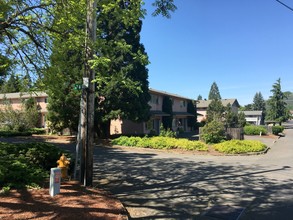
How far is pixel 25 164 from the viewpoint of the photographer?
32.0 ft

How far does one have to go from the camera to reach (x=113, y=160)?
17.3m

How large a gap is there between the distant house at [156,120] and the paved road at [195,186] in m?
16.3

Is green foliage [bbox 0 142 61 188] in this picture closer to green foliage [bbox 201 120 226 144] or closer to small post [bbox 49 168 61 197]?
small post [bbox 49 168 61 197]

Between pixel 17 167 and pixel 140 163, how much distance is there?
834 centimetres

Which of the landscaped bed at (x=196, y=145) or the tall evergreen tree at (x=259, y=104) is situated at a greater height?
the tall evergreen tree at (x=259, y=104)

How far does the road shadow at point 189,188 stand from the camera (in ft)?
27.0

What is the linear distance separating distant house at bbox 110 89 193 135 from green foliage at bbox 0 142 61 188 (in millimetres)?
21098

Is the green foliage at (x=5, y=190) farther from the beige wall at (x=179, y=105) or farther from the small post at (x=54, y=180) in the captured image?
the beige wall at (x=179, y=105)

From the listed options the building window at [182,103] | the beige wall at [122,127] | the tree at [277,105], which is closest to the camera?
the beige wall at [122,127]

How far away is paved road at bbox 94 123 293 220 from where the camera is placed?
324 inches

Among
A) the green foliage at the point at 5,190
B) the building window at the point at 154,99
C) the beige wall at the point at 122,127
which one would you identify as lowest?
the green foliage at the point at 5,190

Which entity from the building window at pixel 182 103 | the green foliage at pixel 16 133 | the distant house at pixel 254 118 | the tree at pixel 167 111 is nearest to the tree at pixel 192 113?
the building window at pixel 182 103

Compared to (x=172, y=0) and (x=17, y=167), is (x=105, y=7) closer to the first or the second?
(x=172, y=0)

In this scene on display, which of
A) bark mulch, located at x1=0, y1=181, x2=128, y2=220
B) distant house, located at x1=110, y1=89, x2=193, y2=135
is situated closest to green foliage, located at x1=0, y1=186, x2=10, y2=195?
bark mulch, located at x1=0, y1=181, x2=128, y2=220
